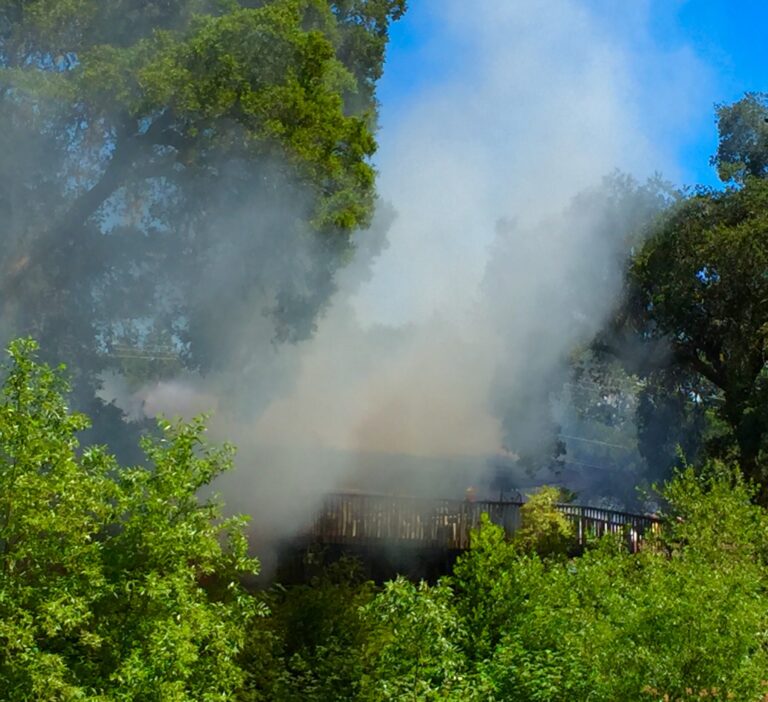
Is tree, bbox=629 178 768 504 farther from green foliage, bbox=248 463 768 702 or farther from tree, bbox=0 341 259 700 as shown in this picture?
tree, bbox=0 341 259 700

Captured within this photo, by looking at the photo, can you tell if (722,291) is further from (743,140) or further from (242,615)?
(242,615)

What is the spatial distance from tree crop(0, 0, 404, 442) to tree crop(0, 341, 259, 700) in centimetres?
1212

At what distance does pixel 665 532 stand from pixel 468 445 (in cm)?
1924

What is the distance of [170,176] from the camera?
72.7 ft

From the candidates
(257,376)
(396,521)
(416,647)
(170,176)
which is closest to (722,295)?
(396,521)

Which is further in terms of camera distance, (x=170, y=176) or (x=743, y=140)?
(x=743, y=140)

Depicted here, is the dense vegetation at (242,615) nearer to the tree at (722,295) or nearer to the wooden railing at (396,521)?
the wooden railing at (396,521)

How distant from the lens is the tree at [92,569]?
8.70 metres

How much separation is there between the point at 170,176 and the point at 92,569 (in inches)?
561

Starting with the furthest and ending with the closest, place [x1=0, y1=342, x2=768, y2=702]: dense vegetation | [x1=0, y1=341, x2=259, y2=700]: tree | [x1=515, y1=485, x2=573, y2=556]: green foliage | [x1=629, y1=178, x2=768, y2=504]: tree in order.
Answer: [x1=629, y1=178, x2=768, y2=504]: tree < [x1=515, y1=485, x2=573, y2=556]: green foliage < [x1=0, y1=342, x2=768, y2=702]: dense vegetation < [x1=0, y1=341, x2=259, y2=700]: tree

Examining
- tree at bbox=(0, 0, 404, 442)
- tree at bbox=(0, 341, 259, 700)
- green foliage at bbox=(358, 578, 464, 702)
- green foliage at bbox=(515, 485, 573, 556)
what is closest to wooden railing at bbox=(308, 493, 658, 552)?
green foliage at bbox=(515, 485, 573, 556)

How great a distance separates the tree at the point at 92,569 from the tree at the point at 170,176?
39.8ft

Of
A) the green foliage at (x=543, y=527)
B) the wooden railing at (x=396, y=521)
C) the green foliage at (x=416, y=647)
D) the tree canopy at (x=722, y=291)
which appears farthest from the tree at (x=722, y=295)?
the green foliage at (x=416, y=647)

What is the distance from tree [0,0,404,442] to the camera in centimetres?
2083
